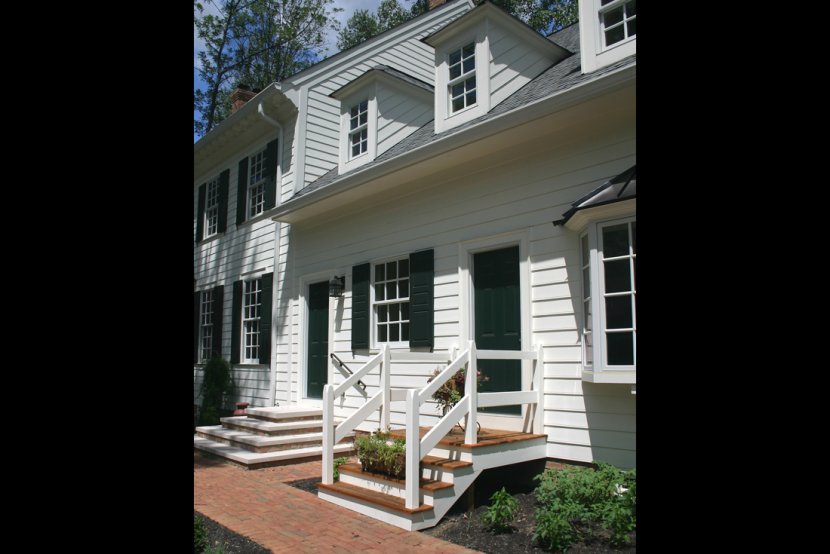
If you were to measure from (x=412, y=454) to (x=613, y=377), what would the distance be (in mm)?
1939

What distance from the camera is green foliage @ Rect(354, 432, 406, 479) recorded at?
582 centimetres

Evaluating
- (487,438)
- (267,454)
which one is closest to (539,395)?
(487,438)

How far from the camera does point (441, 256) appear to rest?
7.89 m

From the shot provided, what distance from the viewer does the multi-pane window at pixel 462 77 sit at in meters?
8.32

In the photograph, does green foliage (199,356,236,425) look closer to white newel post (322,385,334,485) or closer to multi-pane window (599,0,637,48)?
white newel post (322,385,334,485)

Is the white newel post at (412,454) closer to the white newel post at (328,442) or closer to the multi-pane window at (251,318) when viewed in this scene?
the white newel post at (328,442)

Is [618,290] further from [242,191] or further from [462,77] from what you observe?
[242,191]

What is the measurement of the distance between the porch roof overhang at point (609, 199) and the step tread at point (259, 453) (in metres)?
4.68

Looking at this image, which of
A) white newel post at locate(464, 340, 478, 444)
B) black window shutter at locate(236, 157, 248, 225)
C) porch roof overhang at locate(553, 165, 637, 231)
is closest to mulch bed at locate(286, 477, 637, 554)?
white newel post at locate(464, 340, 478, 444)

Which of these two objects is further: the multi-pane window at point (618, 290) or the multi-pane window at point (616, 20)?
the multi-pane window at point (616, 20)

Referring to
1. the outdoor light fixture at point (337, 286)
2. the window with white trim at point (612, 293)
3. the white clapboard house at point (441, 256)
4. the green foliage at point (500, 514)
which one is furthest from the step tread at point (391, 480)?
the outdoor light fixture at point (337, 286)

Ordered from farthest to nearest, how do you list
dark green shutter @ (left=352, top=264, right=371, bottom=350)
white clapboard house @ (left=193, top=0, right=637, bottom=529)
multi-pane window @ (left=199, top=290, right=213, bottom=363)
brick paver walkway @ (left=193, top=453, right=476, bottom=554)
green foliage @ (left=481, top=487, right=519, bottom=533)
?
1. multi-pane window @ (left=199, top=290, right=213, bottom=363)
2. dark green shutter @ (left=352, top=264, right=371, bottom=350)
3. white clapboard house @ (left=193, top=0, right=637, bottom=529)
4. green foliage @ (left=481, top=487, right=519, bottom=533)
5. brick paver walkway @ (left=193, top=453, right=476, bottom=554)

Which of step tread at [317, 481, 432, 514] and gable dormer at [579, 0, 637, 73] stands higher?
gable dormer at [579, 0, 637, 73]
